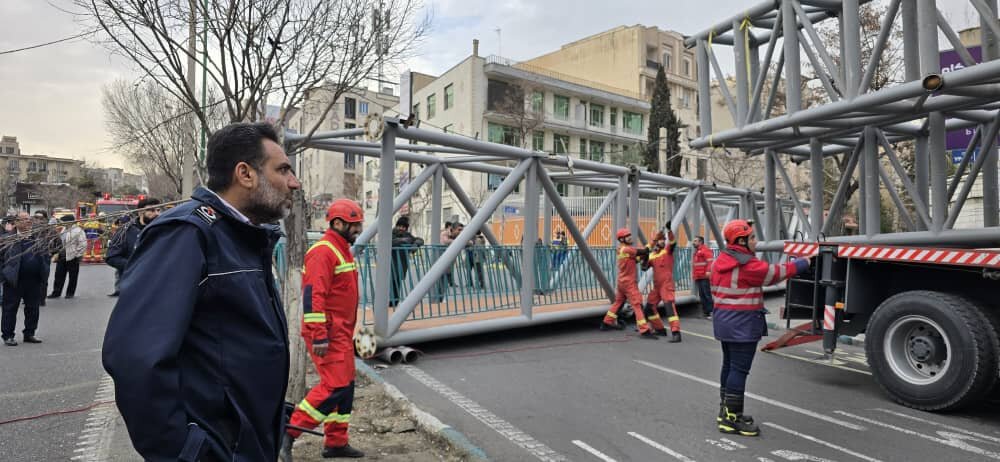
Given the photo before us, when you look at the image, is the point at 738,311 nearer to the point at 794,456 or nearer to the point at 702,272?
the point at 794,456

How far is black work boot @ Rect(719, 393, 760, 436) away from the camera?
5.01m

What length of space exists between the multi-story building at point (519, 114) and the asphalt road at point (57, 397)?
76.9 feet

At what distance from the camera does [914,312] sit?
5.81 metres

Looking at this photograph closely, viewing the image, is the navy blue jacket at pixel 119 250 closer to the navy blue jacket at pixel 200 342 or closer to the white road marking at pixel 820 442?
the navy blue jacket at pixel 200 342

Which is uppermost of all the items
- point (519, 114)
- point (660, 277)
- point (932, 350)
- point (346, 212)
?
point (519, 114)

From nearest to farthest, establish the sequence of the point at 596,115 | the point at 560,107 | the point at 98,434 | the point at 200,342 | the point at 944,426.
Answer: the point at 200,342, the point at 98,434, the point at 944,426, the point at 560,107, the point at 596,115

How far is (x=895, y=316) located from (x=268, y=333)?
6.19m

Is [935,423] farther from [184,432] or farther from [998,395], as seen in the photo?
[184,432]

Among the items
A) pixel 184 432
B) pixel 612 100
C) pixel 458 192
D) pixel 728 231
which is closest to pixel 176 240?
pixel 184 432

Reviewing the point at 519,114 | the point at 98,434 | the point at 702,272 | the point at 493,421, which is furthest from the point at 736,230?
the point at 519,114

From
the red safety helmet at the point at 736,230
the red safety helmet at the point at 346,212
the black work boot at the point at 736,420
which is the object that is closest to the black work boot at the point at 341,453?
the red safety helmet at the point at 346,212

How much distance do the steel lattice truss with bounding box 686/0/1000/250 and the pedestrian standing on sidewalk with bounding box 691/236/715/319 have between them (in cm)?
374

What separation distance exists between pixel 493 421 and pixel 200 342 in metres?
3.79

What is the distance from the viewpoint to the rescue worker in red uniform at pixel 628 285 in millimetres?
9602
